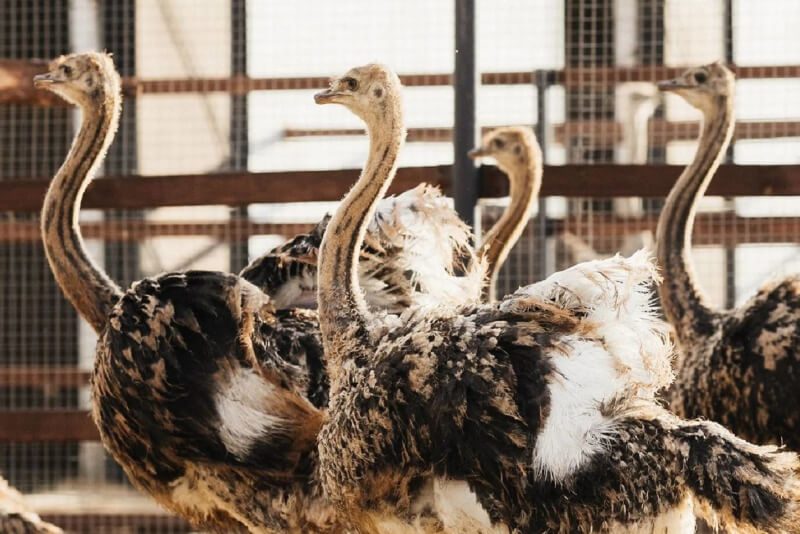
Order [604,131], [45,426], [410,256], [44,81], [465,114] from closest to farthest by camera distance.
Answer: [410,256], [44,81], [465,114], [45,426], [604,131]

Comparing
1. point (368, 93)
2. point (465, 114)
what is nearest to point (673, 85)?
point (465, 114)

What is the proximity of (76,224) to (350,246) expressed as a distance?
1.26 meters

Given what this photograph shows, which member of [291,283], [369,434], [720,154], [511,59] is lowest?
[369,434]

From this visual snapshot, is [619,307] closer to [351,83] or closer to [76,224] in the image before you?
[351,83]

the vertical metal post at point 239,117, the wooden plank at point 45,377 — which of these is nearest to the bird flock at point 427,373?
the wooden plank at point 45,377

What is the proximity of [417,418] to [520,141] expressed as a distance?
88.4 inches

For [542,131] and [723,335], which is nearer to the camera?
[723,335]

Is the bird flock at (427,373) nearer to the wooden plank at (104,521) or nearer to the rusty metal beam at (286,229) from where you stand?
the rusty metal beam at (286,229)

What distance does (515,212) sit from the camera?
16.9 ft

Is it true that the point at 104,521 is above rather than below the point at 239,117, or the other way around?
below

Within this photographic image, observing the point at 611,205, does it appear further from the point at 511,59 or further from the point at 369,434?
the point at 369,434

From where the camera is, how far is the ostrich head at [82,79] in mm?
4914

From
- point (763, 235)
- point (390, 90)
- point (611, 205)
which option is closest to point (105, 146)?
point (390, 90)

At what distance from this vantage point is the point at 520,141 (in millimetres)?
5266
